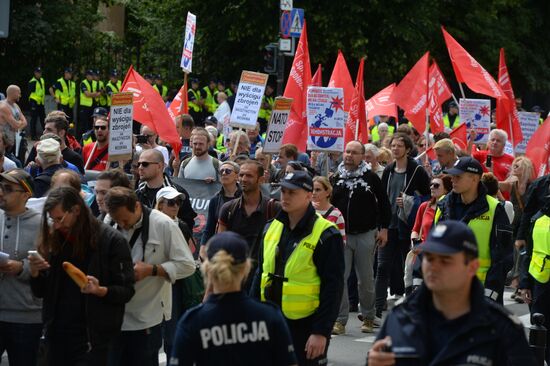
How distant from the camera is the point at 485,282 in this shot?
8.56 metres

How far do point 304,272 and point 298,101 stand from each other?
9.16 meters

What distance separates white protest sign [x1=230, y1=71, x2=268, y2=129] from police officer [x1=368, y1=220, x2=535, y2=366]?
430 inches

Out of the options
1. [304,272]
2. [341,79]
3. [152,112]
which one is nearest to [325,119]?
[152,112]

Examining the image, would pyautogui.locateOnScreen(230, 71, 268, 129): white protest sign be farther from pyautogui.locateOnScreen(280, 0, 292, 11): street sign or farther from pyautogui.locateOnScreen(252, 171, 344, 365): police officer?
pyautogui.locateOnScreen(280, 0, 292, 11): street sign

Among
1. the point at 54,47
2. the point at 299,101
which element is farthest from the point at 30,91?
the point at 299,101

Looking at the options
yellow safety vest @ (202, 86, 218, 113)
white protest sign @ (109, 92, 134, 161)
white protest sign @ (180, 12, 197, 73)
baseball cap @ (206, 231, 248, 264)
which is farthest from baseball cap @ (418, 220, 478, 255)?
yellow safety vest @ (202, 86, 218, 113)

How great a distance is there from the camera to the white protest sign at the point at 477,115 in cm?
1847

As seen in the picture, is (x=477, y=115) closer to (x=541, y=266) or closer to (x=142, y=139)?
(x=142, y=139)

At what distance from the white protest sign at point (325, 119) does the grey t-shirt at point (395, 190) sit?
1.49 metres

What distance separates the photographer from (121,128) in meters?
12.7

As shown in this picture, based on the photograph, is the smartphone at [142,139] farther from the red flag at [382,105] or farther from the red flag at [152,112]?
the red flag at [382,105]

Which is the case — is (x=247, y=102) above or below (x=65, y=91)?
above

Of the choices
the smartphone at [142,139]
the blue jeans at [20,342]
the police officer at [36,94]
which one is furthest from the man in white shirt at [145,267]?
the police officer at [36,94]

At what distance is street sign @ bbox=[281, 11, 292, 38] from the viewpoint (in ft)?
85.6
